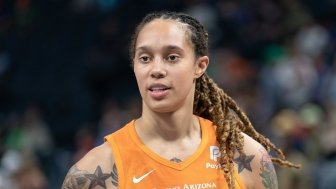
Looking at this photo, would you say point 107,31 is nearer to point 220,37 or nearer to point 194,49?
point 220,37

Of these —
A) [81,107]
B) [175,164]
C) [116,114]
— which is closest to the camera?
[175,164]

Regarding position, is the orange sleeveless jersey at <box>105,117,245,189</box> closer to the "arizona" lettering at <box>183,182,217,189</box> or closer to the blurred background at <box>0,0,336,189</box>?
the "arizona" lettering at <box>183,182,217,189</box>

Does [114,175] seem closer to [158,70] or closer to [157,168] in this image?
[157,168]

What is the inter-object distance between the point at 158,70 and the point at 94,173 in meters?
0.62

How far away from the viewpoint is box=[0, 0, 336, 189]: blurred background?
36.8ft

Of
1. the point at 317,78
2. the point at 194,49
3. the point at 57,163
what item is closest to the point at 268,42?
the point at 317,78

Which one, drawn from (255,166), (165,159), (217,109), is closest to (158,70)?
(165,159)

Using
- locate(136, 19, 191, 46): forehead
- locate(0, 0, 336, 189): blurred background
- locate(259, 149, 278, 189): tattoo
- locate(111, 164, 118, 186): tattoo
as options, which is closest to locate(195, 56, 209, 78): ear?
locate(136, 19, 191, 46): forehead

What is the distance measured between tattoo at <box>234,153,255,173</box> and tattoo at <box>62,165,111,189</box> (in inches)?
29.4

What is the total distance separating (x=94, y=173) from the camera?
475 centimetres

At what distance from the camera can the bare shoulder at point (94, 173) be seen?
15.5 ft

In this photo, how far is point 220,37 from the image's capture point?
12.9 m

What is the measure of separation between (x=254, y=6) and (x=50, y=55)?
2.96 metres

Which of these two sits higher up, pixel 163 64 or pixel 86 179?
pixel 163 64
